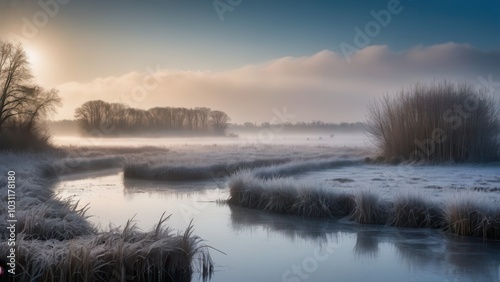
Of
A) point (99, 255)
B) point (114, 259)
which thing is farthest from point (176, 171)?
point (99, 255)

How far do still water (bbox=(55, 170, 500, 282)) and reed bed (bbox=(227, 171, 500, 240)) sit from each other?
1.17ft

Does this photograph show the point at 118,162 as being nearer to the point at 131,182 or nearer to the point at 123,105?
the point at 123,105

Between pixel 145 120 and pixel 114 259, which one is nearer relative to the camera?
pixel 114 259

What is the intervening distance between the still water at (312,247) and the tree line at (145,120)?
11796 millimetres

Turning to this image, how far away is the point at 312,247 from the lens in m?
6.86

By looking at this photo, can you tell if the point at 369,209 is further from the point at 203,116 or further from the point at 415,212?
the point at 203,116

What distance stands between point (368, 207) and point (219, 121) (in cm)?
2275

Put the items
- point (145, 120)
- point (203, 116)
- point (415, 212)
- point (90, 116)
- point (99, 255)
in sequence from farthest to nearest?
point (203, 116), point (145, 120), point (90, 116), point (415, 212), point (99, 255)

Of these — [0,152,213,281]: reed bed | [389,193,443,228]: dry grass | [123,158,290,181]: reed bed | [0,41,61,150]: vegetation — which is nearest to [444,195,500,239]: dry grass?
[389,193,443,228]: dry grass

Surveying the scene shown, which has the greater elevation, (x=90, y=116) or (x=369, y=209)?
(x=90, y=116)

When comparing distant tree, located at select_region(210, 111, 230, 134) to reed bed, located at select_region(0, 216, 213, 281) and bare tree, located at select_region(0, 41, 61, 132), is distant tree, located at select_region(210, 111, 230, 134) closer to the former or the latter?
bare tree, located at select_region(0, 41, 61, 132)

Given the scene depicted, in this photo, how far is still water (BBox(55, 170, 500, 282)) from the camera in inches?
216

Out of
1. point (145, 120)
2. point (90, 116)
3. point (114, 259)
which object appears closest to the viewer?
point (114, 259)

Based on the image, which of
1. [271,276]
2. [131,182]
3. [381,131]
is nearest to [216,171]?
[131,182]
